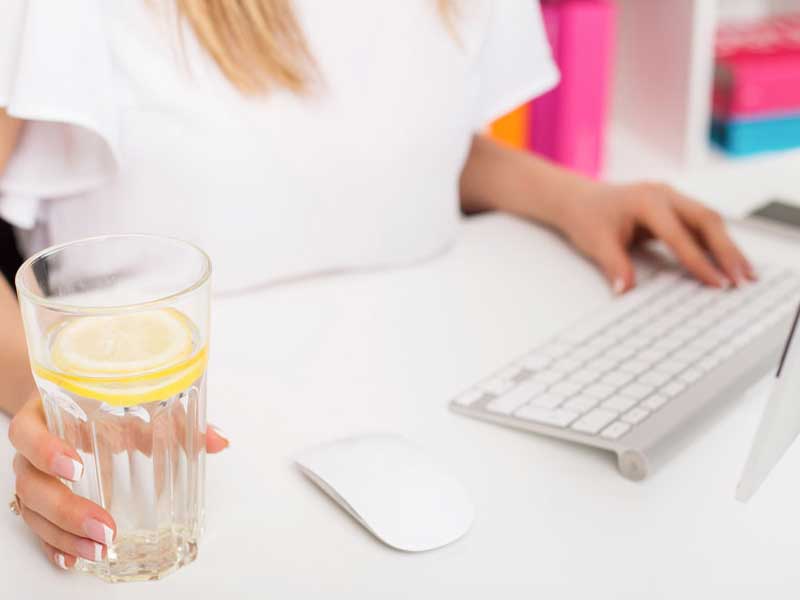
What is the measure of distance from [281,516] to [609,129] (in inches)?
51.1

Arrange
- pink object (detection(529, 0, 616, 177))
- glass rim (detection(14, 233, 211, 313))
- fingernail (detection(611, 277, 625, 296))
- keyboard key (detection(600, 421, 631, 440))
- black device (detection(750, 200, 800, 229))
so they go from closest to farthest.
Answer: glass rim (detection(14, 233, 211, 313))
keyboard key (detection(600, 421, 631, 440))
fingernail (detection(611, 277, 625, 296))
black device (detection(750, 200, 800, 229))
pink object (detection(529, 0, 616, 177))

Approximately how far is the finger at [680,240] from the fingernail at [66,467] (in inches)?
20.8

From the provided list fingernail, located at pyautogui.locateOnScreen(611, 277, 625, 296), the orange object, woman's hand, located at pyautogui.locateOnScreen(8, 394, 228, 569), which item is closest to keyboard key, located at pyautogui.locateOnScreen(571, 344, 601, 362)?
fingernail, located at pyautogui.locateOnScreen(611, 277, 625, 296)

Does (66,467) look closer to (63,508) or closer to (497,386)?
(63,508)

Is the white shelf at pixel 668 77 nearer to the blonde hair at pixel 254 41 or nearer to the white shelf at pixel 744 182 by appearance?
the white shelf at pixel 744 182

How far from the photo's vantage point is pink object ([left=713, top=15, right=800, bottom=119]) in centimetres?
151

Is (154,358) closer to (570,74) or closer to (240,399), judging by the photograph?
(240,399)

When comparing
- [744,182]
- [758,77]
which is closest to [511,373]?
[744,182]

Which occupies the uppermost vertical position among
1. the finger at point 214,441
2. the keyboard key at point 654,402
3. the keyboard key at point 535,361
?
the finger at point 214,441

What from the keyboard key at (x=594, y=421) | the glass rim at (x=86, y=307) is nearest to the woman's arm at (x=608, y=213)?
the keyboard key at (x=594, y=421)

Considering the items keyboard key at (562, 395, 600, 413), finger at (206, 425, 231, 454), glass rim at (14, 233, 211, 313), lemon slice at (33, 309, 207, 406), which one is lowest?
keyboard key at (562, 395, 600, 413)

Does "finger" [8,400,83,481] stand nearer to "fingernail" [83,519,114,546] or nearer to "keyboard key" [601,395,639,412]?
"fingernail" [83,519,114,546]

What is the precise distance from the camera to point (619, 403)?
0.66 meters

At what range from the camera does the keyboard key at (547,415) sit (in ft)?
2.11
